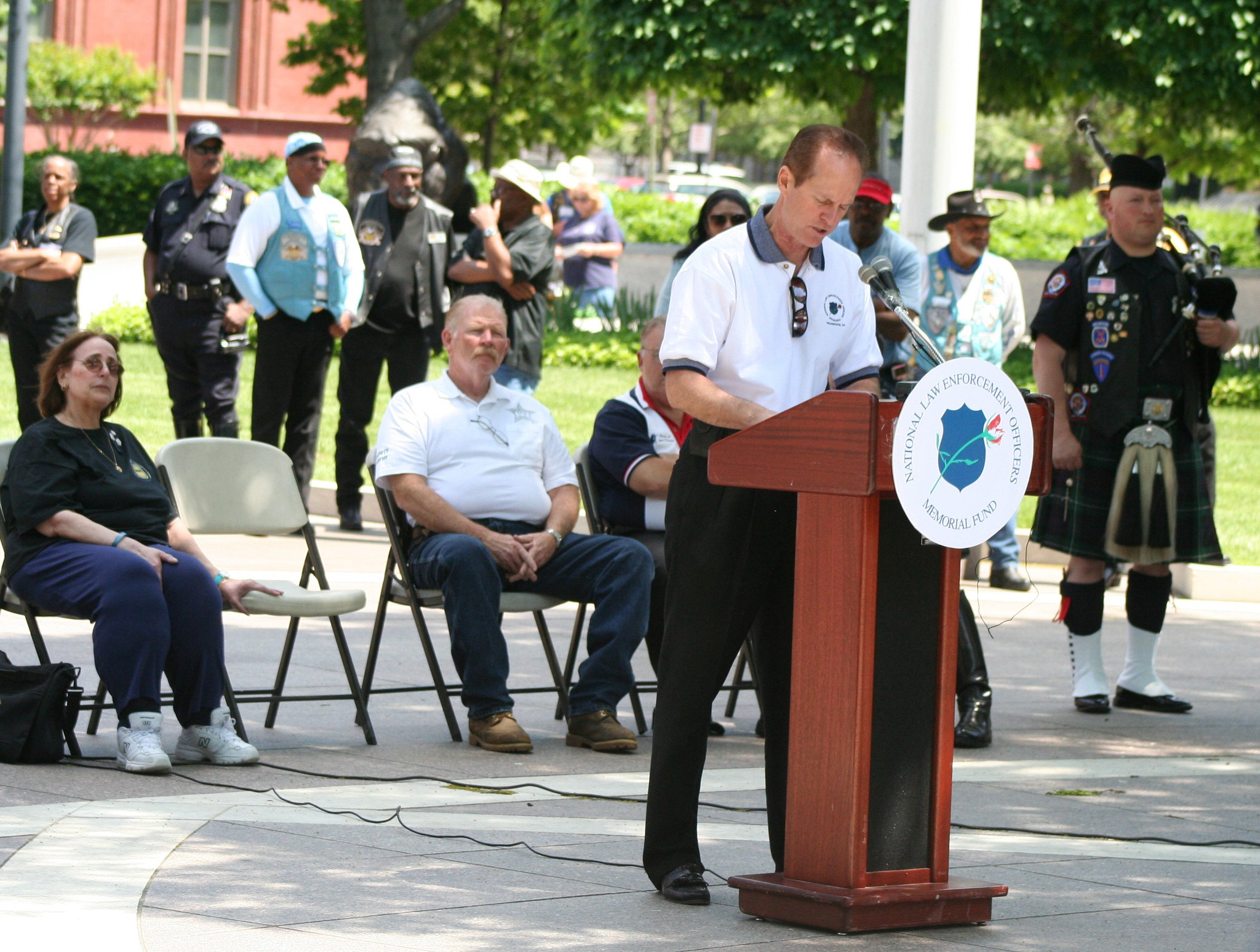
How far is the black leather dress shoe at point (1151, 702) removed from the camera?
814cm

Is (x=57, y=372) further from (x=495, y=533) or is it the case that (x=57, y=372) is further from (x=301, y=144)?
(x=301, y=144)

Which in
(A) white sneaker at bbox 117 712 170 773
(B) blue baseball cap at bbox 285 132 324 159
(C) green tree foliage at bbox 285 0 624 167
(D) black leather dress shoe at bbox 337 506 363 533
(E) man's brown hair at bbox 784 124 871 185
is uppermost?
(C) green tree foliage at bbox 285 0 624 167

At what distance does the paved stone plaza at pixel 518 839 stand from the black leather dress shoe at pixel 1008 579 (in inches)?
92.4

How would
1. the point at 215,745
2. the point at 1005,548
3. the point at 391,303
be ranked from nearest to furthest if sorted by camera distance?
1. the point at 215,745
2. the point at 1005,548
3. the point at 391,303

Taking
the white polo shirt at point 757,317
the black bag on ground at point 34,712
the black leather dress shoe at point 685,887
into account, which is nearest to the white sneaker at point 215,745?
the black bag on ground at point 34,712

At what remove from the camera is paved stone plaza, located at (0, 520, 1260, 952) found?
4.56 m

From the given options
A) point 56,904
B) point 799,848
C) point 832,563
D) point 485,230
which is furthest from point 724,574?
point 485,230

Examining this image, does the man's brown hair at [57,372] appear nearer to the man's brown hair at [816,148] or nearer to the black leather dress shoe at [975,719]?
the man's brown hair at [816,148]

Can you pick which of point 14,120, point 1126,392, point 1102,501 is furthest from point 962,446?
point 14,120

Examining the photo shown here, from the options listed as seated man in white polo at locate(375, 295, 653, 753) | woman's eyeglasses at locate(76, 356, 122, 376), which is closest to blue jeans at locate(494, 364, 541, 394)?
seated man in white polo at locate(375, 295, 653, 753)

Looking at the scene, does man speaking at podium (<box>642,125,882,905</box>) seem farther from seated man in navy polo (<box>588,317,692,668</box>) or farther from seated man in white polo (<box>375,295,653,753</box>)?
seated man in navy polo (<box>588,317,692,668</box>)

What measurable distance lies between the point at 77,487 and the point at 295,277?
183 inches

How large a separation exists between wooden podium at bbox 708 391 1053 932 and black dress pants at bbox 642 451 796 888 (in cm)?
22

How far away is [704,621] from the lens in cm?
487
